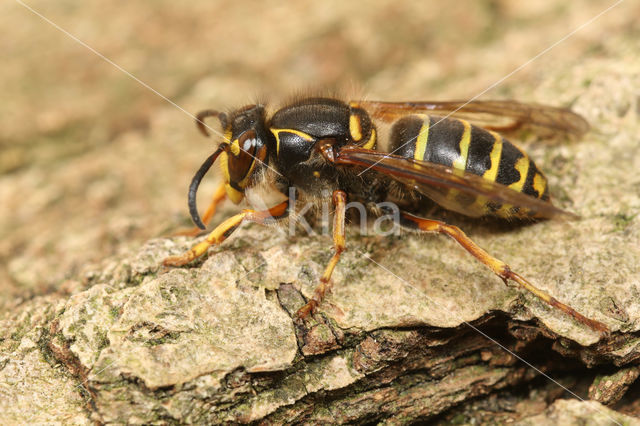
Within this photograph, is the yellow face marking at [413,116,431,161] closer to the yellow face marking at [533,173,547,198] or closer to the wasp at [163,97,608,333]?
the wasp at [163,97,608,333]

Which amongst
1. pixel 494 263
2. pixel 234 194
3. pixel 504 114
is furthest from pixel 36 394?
pixel 504 114

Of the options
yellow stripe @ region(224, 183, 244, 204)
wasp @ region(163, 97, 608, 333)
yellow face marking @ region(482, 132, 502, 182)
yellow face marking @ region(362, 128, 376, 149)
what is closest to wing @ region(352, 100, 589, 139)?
wasp @ region(163, 97, 608, 333)

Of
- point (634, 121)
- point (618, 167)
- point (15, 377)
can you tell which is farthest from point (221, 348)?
point (634, 121)

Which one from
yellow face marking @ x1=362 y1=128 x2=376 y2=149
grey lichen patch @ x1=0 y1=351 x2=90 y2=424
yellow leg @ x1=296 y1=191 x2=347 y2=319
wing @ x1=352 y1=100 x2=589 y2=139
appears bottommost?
grey lichen patch @ x1=0 y1=351 x2=90 y2=424

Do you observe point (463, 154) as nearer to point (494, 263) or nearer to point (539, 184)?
point (539, 184)

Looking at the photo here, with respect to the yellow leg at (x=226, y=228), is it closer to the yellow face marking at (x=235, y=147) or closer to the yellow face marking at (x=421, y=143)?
the yellow face marking at (x=235, y=147)
